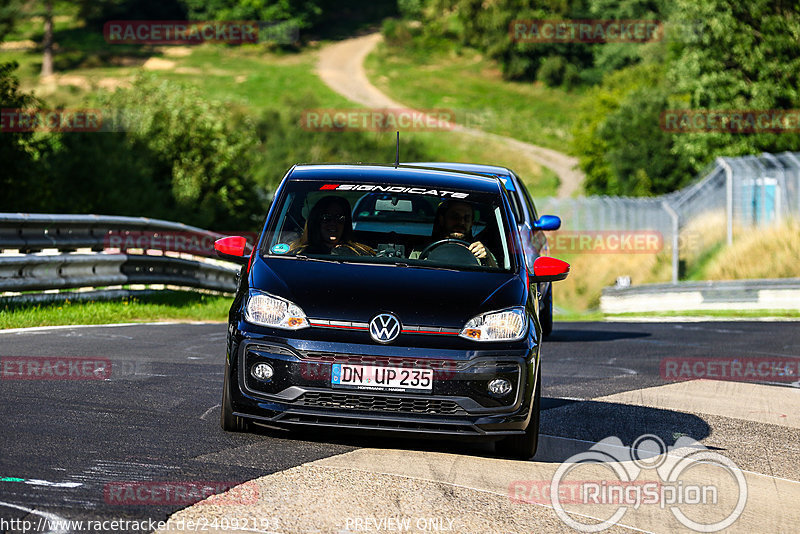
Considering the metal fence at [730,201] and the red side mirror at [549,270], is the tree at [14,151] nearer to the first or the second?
the metal fence at [730,201]

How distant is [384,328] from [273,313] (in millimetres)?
642

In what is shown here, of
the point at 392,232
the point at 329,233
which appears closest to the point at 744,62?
the point at 392,232

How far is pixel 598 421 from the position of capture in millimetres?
8328

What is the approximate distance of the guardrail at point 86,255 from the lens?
1430cm

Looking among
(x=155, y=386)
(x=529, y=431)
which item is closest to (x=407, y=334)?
(x=529, y=431)

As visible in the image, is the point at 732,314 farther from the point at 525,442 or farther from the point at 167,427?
the point at 167,427

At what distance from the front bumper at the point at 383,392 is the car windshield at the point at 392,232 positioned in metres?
0.84

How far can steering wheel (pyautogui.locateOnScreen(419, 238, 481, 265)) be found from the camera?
7383mm

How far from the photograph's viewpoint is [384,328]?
645 centimetres

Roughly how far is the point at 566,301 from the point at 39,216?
1046 inches

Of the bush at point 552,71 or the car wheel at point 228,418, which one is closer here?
the car wheel at point 228,418

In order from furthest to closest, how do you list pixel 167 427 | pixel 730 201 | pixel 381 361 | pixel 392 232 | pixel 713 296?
pixel 730 201 < pixel 713 296 < pixel 392 232 < pixel 167 427 < pixel 381 361

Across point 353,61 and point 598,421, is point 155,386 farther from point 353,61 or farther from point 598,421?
point 353,61

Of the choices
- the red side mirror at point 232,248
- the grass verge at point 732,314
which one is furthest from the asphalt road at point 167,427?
the grass verge at point 732,314
